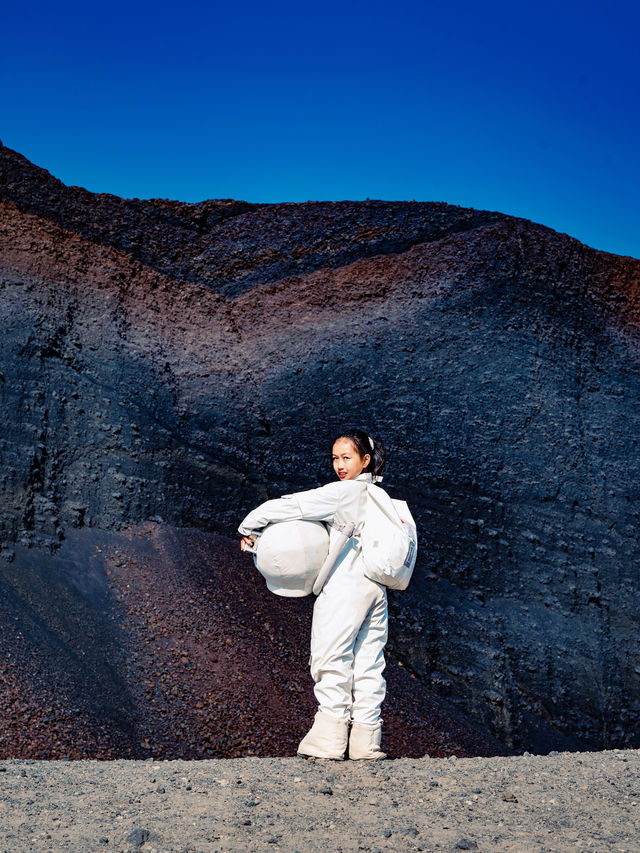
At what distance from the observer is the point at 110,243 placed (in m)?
10.1

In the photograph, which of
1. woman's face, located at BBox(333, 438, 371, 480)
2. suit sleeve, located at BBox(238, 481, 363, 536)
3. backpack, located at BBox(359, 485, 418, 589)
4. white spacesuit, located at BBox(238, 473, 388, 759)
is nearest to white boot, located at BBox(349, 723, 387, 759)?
white spacesuit, located at BBox(238, 473, 388, 759)

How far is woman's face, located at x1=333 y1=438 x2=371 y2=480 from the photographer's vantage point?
14.3 ft

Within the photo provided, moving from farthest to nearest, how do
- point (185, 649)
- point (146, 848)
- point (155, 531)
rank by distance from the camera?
1. point (155, 531)
2. point (185, 649)
3. point (146, 848)

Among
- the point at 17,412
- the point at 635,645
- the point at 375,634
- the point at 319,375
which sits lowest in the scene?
the point at 635,645

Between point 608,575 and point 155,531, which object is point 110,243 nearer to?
point 155,531

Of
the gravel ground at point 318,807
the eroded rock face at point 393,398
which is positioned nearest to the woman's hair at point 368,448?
the gravel ground at point 318,807

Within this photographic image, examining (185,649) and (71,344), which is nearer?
(185,649)

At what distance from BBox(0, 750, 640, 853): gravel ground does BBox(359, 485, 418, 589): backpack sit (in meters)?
0.92

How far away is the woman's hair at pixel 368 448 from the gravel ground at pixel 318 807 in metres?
1.55

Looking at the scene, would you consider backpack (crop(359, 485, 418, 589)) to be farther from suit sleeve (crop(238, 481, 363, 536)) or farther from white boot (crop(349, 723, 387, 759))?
white boot (crop(349, 723, 387, 759))

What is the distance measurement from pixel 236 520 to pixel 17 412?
8.61 ft

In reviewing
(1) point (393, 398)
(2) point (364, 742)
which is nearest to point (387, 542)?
(2) point (364, 742)

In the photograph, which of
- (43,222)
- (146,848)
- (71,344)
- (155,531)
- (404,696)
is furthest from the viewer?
(43,222)

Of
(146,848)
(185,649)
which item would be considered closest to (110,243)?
(185,649)
